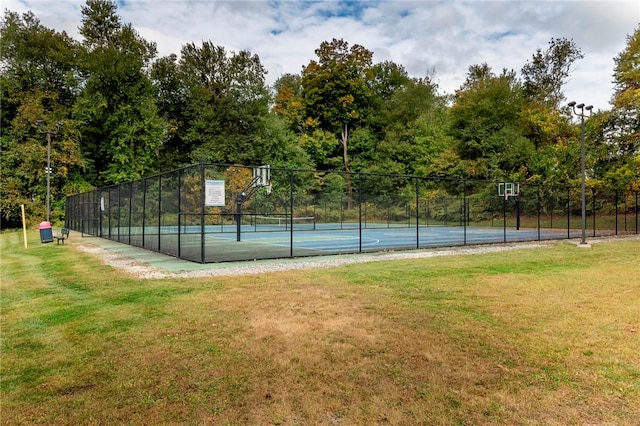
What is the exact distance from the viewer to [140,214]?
43.7 ft

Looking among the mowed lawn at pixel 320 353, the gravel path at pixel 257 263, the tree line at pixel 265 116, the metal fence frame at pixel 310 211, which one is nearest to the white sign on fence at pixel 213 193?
the metal fence frame at pixel 310 211

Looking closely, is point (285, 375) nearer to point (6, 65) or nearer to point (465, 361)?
point (465, 361)

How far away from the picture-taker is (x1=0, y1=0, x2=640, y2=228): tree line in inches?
1085

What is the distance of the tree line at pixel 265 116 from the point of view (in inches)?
1085

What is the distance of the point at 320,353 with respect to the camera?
364 centimetres

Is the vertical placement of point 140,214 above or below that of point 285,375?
above

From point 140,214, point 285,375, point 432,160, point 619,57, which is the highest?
point 619,57

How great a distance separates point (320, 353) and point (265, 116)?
3451 centimetres

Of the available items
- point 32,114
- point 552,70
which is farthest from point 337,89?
point 32,114

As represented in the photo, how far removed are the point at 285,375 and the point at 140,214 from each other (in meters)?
11.7

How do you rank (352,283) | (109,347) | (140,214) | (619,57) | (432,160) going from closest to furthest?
(109,347), (352,283), (140,214), (619,57), (432,160)

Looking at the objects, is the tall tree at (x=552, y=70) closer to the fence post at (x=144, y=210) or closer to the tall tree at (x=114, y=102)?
the tall tree at (x=114, y=102)

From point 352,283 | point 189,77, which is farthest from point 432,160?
point 352,283

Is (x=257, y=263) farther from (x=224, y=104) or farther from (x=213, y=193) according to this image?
(x=224, y=104)
